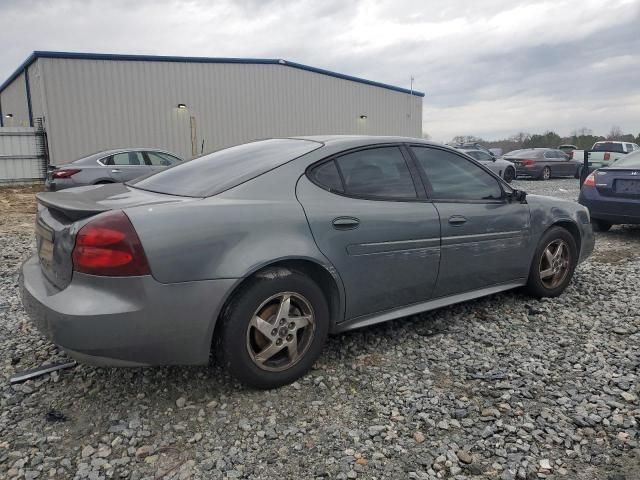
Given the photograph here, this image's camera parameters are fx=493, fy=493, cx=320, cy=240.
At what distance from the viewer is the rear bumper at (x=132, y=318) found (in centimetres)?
225

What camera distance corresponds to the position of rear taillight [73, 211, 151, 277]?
2.25 meters

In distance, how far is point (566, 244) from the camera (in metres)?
4.39

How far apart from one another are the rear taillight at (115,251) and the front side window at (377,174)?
4.24 feet

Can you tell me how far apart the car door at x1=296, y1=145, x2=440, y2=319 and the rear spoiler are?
3.49ft

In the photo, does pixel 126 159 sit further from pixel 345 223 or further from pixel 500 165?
pixel 500 165

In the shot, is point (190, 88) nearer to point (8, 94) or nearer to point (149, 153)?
point (149, 153)

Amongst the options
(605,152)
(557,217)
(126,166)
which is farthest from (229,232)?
(605,152)

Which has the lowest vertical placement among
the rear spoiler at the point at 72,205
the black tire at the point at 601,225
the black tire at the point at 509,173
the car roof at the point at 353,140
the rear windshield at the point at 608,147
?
the black tire at the point at 601,225

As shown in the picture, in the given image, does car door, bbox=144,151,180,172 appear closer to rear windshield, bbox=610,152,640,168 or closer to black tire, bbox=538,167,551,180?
rear windshield, bbox=610,152,640,168

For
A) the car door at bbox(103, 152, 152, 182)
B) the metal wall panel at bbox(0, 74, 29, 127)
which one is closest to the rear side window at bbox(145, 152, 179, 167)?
the car door at bbox(103, 152, 152, 182)

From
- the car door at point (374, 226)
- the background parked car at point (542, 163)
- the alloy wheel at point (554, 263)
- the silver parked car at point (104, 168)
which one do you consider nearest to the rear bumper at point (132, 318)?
the car door at point (374, 226)

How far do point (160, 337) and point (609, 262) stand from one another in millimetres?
5351

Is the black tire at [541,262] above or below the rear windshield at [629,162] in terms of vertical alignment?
below

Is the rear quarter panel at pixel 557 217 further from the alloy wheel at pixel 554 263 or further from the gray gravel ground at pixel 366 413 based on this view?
the gray gravel ground at pixel 366 413
